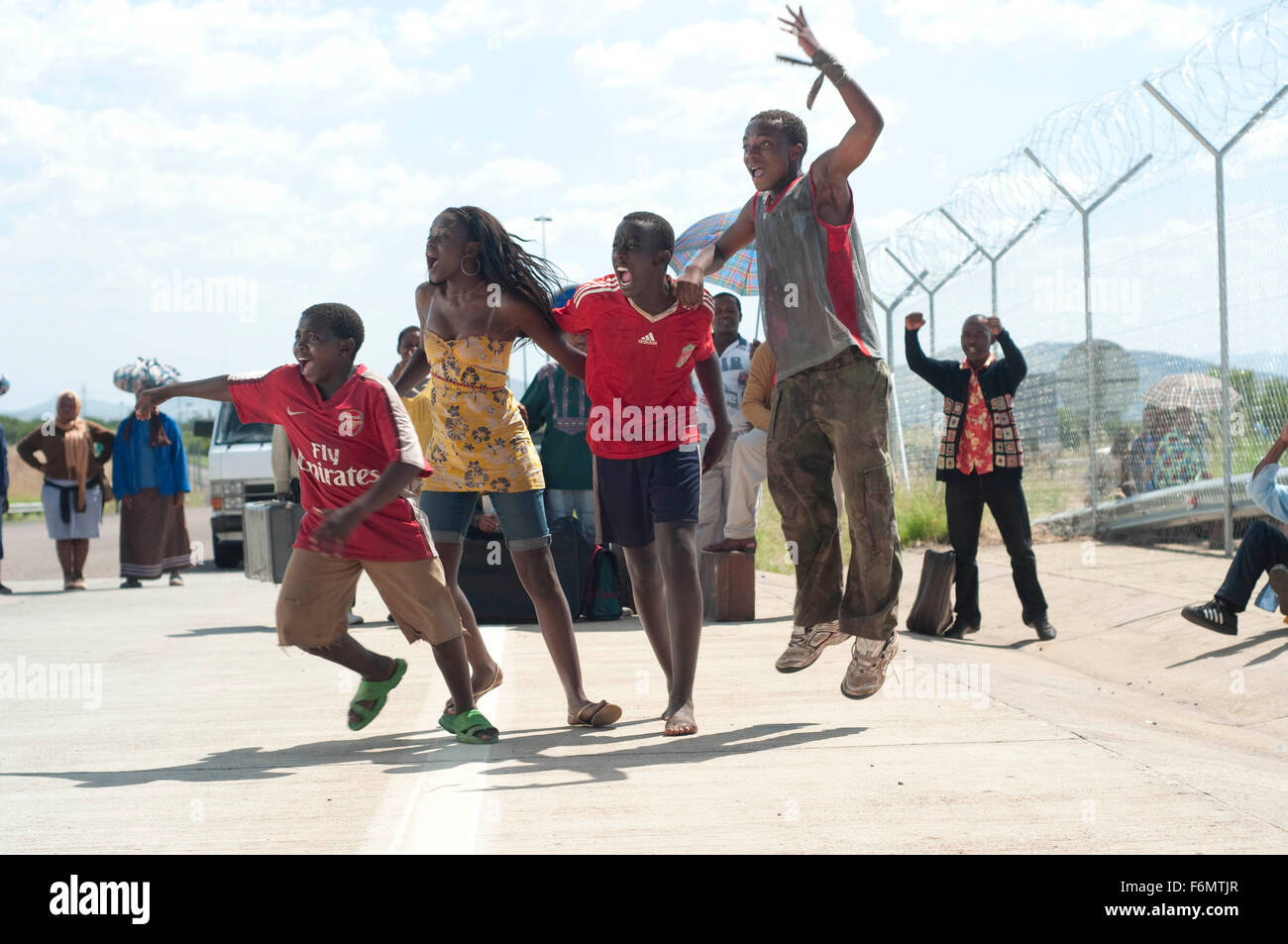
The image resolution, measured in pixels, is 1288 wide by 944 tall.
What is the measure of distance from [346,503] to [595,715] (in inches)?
46.2

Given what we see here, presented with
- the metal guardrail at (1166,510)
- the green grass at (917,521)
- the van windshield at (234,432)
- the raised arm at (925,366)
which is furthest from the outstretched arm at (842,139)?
the van windshield at (234,432)

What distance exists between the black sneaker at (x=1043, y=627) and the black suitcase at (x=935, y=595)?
0.52 meters

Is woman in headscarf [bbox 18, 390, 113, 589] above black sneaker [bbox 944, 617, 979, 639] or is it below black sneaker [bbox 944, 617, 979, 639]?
above

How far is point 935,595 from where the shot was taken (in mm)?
8062

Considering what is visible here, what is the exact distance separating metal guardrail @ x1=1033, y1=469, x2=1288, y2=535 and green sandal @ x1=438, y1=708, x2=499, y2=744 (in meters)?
6.05

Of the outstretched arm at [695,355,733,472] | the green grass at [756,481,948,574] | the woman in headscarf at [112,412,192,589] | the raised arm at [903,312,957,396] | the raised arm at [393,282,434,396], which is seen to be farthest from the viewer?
the green grass at [756,481,948,574]

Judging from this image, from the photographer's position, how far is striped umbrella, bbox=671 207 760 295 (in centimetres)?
1057

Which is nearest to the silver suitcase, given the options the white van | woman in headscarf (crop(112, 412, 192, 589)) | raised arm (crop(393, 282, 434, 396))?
woman in headscarf (crop(112, 412, 192, 589))

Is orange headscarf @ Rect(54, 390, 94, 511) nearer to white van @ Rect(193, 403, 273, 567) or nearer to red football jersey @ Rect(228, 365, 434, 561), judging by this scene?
white van @ Rect(193, 403, 273, 567)

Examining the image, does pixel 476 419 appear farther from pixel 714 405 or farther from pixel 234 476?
pixel 234 476

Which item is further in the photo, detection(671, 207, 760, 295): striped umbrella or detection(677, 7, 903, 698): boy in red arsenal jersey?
detection(671, 207, 760, 295): striped umbrella

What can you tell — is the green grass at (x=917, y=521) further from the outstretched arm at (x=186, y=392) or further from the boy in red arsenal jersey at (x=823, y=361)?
the outstretched arm at (x=186, y=392)

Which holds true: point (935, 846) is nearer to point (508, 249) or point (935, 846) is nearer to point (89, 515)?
point (508, 249)

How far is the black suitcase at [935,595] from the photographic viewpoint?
8047 mm
